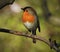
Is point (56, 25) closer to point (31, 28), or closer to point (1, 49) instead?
point (1, 49)

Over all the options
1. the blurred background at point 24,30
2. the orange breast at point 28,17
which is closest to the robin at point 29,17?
the orange breast at point 28,17

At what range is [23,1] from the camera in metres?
7.19

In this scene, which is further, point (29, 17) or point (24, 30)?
point (24, 30)

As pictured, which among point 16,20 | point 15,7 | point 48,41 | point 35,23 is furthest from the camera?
point 15,7

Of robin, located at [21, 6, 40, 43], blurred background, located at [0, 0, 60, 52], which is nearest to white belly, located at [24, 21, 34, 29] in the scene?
robin, located at [21, 6, 40, 43]

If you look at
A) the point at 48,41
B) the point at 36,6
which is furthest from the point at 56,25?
the point at 48,41

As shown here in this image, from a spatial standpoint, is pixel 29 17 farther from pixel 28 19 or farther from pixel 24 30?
pixel 24 30

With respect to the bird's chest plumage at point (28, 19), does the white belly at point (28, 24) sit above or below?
below

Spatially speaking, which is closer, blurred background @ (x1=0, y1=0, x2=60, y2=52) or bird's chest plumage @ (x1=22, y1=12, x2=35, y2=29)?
bird's chest plumage @ (x1=22, y1=12, x2=35, y2=29)

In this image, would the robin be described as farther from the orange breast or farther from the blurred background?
the blurred background

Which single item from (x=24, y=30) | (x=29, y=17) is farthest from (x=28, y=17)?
(x=24, y=30)

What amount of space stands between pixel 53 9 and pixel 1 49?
129 cm

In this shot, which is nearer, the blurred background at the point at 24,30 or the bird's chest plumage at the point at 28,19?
the bird's chest plumage at the point at 28,19

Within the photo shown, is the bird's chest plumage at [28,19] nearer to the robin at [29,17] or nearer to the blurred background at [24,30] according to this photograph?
the robin at [29,17]
